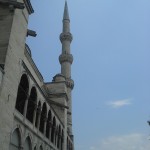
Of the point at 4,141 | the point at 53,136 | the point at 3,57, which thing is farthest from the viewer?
the point at 53,136

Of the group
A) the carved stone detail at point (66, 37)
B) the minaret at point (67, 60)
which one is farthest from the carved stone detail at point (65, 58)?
the carved stone detail at point (66, 37)

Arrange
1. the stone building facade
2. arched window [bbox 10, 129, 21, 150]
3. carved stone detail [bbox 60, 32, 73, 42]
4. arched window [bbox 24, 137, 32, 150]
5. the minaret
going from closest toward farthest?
the stone building facade → arched window [bbox 10, 129, 21, 150] → arched window [bbox 24, 137, 32, 150] → the minaret → carved stone detail [bbox 60, 32, 73, 42]

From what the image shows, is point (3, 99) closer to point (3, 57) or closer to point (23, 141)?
point (3, 57)

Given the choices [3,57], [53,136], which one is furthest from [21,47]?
[53,136]

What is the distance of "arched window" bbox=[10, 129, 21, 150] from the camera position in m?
14.3

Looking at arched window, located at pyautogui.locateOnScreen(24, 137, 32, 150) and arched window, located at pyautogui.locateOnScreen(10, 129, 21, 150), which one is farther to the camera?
arched window, located at pyautogui.locateOnScreen(24, 137, 32, 150)

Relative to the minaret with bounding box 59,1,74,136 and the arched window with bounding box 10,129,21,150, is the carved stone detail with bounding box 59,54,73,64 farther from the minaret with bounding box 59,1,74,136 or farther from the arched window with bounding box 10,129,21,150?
the arched window with bounding box 10,129,21,150

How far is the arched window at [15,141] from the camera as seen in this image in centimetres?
1428

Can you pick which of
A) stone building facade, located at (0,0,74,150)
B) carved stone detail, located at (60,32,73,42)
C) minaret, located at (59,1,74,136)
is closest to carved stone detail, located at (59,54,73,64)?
minaret, located at (59,1,74,136)

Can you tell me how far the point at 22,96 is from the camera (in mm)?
18172

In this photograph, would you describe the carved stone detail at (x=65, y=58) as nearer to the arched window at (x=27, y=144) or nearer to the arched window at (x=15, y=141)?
the arched window at (x=27, y=144)

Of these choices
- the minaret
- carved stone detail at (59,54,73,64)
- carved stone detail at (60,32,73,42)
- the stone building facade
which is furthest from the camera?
carved stone detail at (60,32,73,42)

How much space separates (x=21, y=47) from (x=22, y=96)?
3947 mm

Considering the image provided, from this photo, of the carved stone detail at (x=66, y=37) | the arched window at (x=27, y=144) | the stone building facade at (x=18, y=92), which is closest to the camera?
the stone building facade at (x=18, y=92)
